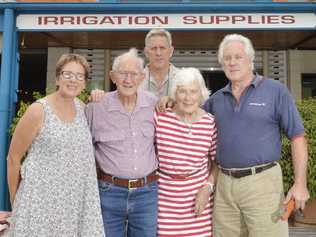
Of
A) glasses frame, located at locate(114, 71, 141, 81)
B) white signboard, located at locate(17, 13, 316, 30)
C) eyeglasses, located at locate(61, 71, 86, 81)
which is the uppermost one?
white signboard, located at locate(17, 13, 316, 30)

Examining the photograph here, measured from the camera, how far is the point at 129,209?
306 cm

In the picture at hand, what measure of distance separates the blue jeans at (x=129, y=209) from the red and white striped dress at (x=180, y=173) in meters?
0.09

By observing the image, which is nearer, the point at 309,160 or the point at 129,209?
the point at 129,209

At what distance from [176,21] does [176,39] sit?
188cm

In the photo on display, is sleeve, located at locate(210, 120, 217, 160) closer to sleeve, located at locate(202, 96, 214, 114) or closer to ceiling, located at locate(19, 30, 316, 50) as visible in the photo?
sleeve, located at locate(202, 96, 214, 114)

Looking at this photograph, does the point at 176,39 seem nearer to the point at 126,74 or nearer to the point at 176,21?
the point at 176,21

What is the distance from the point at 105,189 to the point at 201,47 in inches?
248

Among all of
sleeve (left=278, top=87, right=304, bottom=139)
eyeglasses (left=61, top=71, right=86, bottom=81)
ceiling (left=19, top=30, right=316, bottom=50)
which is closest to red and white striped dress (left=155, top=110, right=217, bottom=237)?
sleeve (left=278, top=87, right=304, bottom=139)

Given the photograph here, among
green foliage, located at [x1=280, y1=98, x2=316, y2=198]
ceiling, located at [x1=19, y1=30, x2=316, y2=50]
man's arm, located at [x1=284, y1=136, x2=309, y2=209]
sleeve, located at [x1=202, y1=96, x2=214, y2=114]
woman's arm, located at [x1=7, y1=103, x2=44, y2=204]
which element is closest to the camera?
woman's arm, located at [x1=7, y1=103, x2=44, y2=204]

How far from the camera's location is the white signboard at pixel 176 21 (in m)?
6.03

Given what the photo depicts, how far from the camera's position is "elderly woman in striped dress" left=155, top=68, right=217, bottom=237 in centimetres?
311

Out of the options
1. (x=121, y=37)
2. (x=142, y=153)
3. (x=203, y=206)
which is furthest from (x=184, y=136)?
(x=121, y=37)

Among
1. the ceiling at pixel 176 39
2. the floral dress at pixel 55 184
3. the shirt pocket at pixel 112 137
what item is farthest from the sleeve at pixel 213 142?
the ceiling at pixel 176 39

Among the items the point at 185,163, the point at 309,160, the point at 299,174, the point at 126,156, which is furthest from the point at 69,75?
the point at 309,160
